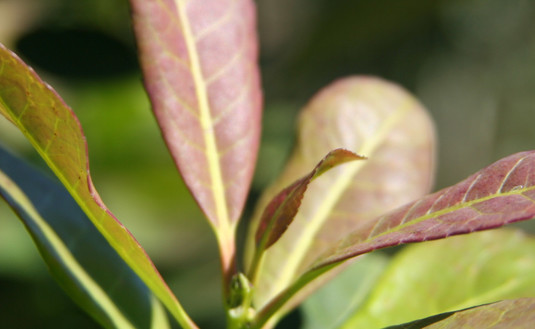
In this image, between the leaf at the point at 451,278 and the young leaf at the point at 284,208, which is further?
the leaf at the point at 451,278

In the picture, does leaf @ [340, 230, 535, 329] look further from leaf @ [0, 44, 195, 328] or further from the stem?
leaf @ [0, 44, 195, 328]

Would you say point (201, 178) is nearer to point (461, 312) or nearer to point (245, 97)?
point (245, 97)

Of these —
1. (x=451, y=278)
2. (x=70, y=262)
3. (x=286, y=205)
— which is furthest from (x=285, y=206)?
(x=451, y=278)

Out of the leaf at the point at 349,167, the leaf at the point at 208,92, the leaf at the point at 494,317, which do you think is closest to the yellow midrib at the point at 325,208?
the leaf at the point at 349,167

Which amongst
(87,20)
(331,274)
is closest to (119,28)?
A: (87,20)

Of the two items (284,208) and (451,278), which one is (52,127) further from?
(451,278)

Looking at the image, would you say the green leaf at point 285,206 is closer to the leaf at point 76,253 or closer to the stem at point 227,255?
the stem at point 227,255
